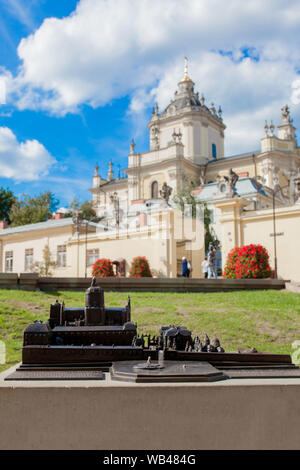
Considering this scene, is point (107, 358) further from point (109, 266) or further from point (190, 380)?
point (109, 266)

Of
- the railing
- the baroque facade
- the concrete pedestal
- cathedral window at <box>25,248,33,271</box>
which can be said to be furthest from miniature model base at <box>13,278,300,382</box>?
the baroque facade

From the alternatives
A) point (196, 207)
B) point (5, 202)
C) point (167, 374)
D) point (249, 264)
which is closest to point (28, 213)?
point (5, 202)

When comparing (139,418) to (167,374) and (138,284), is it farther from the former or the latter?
(138,284)

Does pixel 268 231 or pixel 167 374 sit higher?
pixel 268 231

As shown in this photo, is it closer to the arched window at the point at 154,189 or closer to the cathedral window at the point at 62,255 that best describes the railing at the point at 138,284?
the cathedral window at the point at 62,255

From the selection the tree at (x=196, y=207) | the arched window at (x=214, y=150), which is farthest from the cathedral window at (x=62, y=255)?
the arched window at (x=214, y=150)

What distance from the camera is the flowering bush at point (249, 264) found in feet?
65.4

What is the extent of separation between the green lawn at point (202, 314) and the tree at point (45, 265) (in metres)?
14.6

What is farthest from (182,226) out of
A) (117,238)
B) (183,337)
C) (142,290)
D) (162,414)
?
(162,414)

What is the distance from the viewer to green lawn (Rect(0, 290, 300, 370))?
34.1 feet

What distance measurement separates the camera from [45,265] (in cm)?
3061

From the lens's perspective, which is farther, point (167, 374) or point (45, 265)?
point (45, 265)

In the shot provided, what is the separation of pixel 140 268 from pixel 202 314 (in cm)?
1211

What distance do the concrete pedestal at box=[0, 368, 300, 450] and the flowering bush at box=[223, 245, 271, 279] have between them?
1612 centimetres
